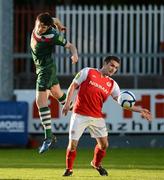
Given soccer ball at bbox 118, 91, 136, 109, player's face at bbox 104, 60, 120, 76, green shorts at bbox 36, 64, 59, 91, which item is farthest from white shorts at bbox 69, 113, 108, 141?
green shorts at bbox 36, 64, 59, 91

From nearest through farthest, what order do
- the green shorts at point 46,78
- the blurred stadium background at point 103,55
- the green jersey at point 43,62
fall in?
the green jersey at point 43,62
the green shorts at point 46,78
the blurred stadium background at point 103,55

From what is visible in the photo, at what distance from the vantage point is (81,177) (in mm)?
16609

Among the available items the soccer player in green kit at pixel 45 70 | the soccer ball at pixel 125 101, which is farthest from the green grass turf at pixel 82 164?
the soccer ball at pixel 125 101

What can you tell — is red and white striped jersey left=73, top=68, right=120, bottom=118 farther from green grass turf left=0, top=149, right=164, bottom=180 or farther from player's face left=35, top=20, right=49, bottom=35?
player's face left=35, top=20, right=49, bottom=35

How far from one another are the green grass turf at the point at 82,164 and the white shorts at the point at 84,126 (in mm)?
666

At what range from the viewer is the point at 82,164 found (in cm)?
1975

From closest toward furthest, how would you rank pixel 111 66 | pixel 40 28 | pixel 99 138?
pixel 111 66
pixel 99 138
pixel 40 28

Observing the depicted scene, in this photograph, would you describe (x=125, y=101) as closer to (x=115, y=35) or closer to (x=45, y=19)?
(x=45, y=19)

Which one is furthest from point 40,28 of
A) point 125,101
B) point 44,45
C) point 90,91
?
point 125,101

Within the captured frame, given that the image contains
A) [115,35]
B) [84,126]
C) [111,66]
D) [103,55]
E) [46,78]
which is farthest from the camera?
[115,35]

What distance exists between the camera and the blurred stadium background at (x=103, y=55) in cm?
2511

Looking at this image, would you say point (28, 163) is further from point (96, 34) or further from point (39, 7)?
point (39, 7)

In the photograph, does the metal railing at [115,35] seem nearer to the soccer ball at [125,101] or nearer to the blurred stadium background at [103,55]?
the blurred stadium background at [103,55]

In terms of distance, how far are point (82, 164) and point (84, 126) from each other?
3077 millimetres
